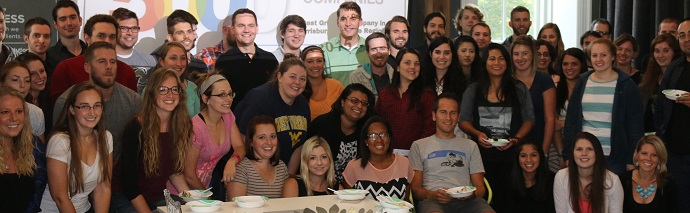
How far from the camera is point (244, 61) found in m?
6.37

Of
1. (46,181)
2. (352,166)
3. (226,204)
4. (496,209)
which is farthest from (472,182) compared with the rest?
(46,181)

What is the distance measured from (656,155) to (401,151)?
1502 mm

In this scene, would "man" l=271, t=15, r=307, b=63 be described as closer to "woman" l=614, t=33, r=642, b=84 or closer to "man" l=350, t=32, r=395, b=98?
"man" l=350, t=32, r=395, b=98

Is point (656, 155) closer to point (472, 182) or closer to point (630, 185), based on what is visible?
point (630, 185)

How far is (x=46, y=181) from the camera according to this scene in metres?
4.54

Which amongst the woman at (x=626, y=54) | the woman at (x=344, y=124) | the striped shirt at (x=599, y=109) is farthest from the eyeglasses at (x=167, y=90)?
the woman at (x=626, y=54)

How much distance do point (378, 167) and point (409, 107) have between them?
1.80ft

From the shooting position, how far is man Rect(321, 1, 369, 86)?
658cm

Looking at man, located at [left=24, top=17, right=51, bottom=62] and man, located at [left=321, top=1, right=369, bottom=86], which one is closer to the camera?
man, located at [left=24, top=17, right=51, bottom=62]

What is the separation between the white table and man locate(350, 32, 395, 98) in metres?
1.64

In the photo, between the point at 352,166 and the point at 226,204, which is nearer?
the point at 226,204

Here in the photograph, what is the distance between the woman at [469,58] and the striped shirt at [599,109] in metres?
0.70

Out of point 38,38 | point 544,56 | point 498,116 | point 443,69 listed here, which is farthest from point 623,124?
point 38,38

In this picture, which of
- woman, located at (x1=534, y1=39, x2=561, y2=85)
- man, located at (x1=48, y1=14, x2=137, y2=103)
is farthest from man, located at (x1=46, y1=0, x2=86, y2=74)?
woman, located at (x1=534, y1=39, x2=561, y2=85)
